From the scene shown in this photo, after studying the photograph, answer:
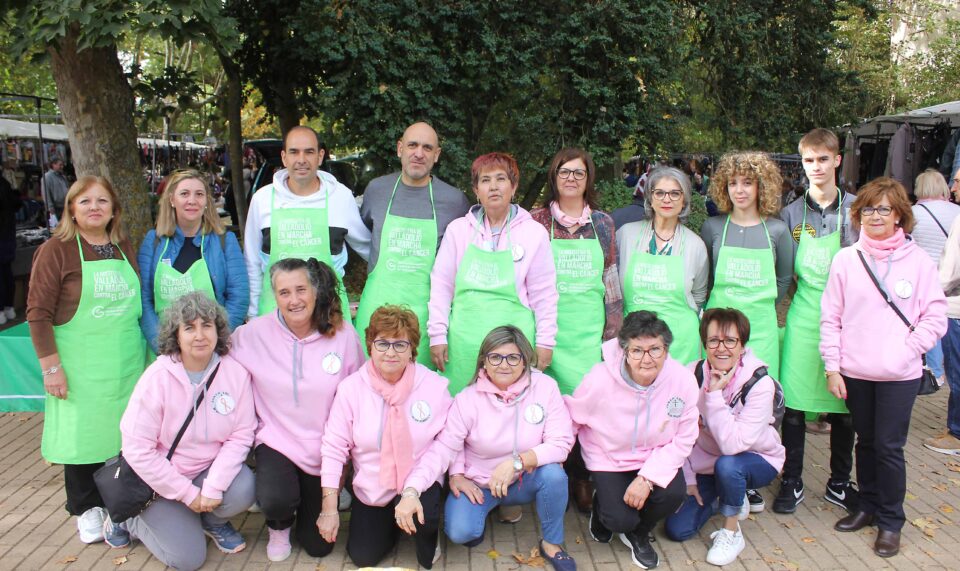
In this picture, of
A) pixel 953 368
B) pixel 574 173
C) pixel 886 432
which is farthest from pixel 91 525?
pixel 953 368

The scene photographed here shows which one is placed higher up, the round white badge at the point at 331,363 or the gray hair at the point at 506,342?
the gray hair at the point at 506,342

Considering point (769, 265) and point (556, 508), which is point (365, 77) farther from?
point (556, 508)

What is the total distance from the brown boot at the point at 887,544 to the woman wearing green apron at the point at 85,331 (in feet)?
12.1

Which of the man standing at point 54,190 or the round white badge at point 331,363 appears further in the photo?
the man standing at point 54,190

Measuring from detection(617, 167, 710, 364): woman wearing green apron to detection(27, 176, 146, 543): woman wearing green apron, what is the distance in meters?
2.51

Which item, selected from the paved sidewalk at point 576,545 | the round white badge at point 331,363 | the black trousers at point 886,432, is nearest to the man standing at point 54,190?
the paved sidewalk at point 576,545

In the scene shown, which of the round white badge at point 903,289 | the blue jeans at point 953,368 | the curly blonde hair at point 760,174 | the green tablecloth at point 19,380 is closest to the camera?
the round white badge at point 903,289

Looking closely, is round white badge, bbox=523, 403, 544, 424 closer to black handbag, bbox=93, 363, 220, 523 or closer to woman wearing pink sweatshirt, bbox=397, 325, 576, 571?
woman wearing pink sweatshirt, bbox=397, 325, 576, 571

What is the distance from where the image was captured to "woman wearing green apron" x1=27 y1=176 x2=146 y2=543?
3336mm

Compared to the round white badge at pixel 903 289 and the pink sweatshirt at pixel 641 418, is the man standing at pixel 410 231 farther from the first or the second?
the round white badge at pixel 903 289

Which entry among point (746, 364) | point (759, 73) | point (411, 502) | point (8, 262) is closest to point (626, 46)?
point (759, 73)

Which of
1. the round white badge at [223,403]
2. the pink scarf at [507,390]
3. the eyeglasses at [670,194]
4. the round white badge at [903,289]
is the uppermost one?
the eyeglasses at [670,194]

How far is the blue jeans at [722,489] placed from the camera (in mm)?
3459

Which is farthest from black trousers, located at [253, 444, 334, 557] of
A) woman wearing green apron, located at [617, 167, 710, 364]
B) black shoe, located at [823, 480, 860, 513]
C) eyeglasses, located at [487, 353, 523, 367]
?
black shoe, located at [823, 480, 860, 513]
